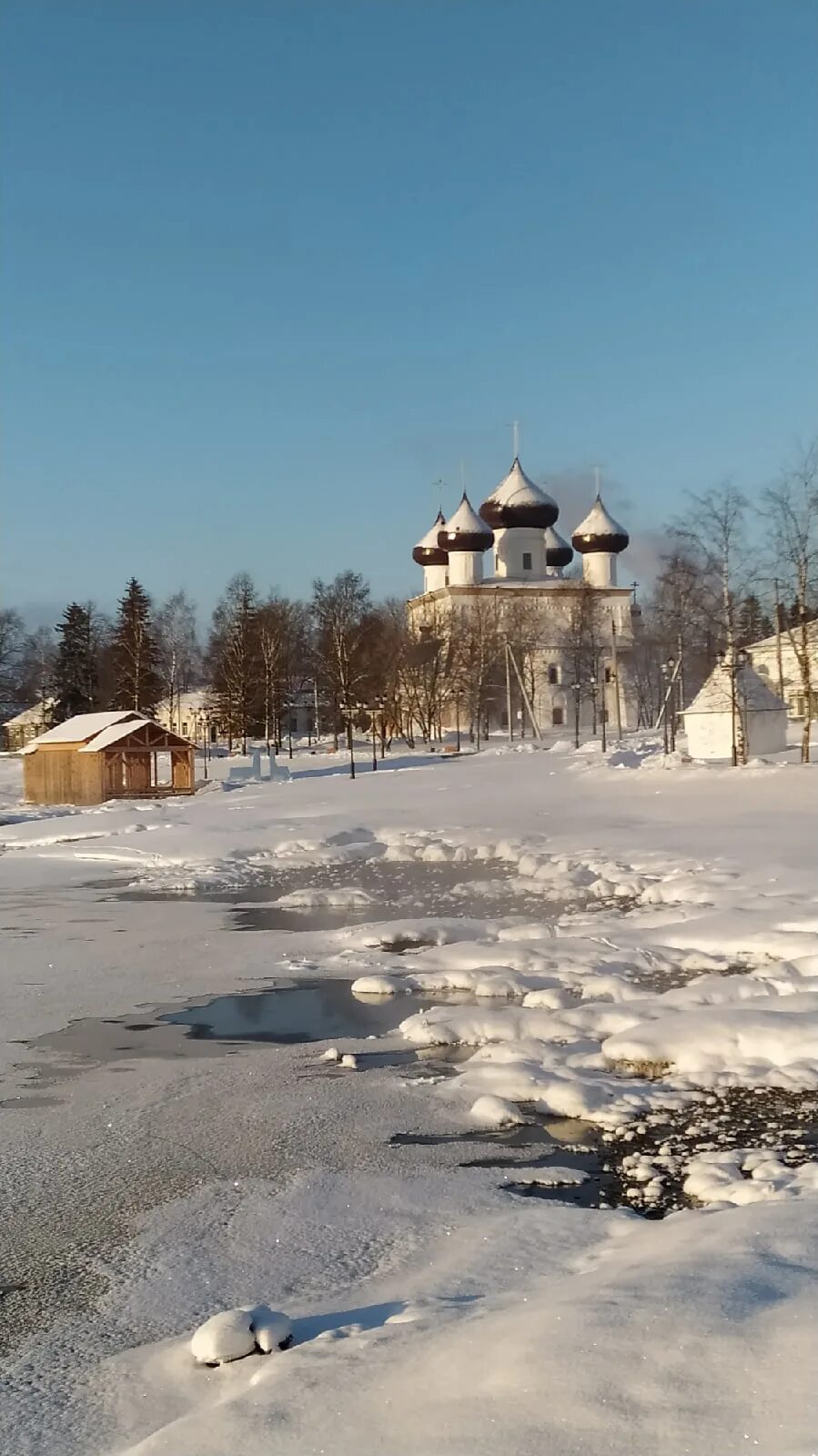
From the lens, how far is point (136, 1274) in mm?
4969

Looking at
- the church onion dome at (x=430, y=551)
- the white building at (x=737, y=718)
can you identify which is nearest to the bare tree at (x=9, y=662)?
the church onion dome at (x=430, y=551)

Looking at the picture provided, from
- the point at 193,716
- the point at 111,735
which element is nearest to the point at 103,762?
the point at 111,735

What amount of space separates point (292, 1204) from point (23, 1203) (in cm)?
124

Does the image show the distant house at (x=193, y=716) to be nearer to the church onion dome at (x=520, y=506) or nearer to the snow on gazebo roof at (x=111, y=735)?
the church onion dome at (x=520, y=506)

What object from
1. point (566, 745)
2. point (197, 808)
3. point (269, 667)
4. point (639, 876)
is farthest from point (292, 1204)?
point (269, 667)

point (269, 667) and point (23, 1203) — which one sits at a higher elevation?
point (269, 667)

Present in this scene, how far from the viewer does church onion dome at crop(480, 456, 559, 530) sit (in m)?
79.0

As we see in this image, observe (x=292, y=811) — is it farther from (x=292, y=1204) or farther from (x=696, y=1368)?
(x=696, y=1368)

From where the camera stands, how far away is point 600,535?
81.8 meters

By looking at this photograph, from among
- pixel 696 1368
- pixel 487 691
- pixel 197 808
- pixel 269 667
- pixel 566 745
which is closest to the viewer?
pixel 696 1368

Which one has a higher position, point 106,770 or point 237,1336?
point 106,770

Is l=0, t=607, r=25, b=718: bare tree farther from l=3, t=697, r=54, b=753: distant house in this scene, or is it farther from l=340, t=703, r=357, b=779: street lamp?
l=340, t=703, r=357, b=779: street lamp

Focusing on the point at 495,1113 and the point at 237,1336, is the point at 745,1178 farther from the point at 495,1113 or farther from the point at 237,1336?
the point at 237,1336

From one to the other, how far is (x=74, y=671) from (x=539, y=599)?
27721 millimetres
